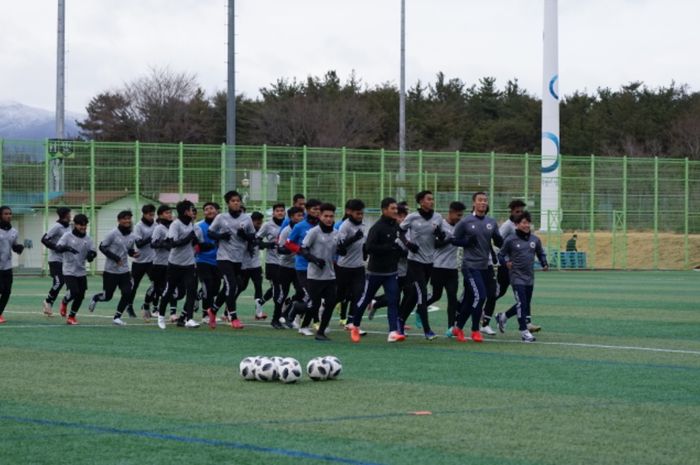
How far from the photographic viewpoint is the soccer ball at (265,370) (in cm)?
1292

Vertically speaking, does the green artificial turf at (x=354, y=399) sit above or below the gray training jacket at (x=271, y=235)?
below

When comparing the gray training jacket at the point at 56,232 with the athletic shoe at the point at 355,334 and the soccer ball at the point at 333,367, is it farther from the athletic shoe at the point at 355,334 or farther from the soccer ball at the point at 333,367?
the soccer ball at the point at 333,367

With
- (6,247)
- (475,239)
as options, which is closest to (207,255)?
(6,247)

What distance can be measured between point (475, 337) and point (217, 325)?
16.9ft

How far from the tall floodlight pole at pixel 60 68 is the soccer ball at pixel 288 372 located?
112 ft

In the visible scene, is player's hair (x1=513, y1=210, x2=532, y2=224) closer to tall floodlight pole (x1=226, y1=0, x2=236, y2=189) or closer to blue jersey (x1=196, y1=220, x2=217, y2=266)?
blue jersey (x1=196, y1=220, x2=217, y2=266)

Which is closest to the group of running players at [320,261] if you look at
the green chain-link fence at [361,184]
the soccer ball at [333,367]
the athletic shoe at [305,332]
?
the athletic shoe at [305,332]

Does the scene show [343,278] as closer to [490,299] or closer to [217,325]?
[490,299]

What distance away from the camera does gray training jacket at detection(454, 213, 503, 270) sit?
18781 mm

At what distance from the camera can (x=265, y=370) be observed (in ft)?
42.4

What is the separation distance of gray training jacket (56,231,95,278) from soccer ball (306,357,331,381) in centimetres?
1018

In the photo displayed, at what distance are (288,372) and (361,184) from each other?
34548 mm

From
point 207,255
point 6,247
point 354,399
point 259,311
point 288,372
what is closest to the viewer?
point 354,399

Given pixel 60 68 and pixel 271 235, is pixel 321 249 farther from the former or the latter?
pixel 60 68
